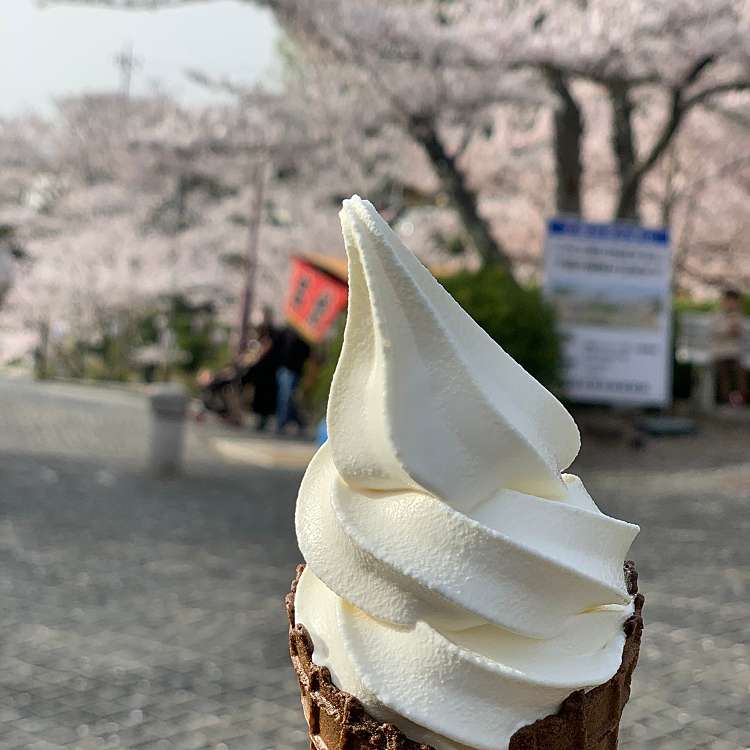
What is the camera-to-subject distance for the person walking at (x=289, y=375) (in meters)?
12.5

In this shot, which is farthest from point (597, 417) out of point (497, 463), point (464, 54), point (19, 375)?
point (19, 375)

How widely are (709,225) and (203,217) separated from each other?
9851 mm

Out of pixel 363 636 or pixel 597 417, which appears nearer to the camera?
pixel 363 636

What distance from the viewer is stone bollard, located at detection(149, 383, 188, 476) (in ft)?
30.4

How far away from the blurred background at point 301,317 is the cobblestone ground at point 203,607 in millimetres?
23

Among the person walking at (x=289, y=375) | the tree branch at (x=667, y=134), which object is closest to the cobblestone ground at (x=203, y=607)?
the person walking at (x=289, y=375)

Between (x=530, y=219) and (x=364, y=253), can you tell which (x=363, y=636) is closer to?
(x=364, y=253)

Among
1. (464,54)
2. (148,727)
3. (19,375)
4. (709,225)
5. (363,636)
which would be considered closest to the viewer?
(363,636)

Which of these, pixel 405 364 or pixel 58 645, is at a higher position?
pixel 405 364

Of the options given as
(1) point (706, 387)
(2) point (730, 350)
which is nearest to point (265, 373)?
(1) point (706, 387)

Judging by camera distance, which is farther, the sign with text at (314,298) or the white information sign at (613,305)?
the sign with text at (314,298)

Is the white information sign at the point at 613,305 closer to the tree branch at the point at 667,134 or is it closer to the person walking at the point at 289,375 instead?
the tree branch at the point at 667,134

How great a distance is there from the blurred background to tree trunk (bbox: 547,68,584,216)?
5 centimetres

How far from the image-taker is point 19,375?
2211cm
